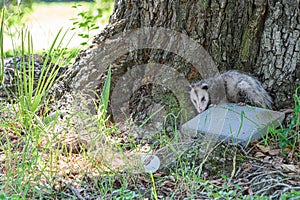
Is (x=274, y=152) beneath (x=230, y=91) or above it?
beneath

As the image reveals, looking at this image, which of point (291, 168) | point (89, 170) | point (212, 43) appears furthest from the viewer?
point (212, 43)

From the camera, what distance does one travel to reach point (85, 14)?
5.48 metres

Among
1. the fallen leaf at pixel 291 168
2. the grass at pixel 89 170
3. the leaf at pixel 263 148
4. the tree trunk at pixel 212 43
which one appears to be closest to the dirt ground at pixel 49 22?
the tree trunk at pixel 212 43

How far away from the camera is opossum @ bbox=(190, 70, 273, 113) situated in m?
4.09

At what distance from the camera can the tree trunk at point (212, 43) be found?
4043 millimetres

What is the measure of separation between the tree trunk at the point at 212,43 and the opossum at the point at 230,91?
0.26 ft

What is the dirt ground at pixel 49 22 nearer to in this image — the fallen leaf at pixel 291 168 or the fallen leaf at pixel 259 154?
the fallen leaf at pixel 259 154

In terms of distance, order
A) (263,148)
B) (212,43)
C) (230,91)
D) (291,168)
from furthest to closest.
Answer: (230,91), (212,43), (263,148), (291,168)

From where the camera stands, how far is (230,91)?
442 cm

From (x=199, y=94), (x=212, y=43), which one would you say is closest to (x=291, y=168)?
(x=199, y=94)

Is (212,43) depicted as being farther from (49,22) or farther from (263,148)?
(49,22)

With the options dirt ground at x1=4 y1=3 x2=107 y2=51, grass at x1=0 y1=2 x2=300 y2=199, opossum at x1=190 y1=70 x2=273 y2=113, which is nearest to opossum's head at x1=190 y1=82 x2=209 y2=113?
opossum at x1=190 y1=70 x2=273 y2=113

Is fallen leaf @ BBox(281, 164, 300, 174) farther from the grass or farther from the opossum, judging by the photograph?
the opossum

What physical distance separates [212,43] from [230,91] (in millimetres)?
481
